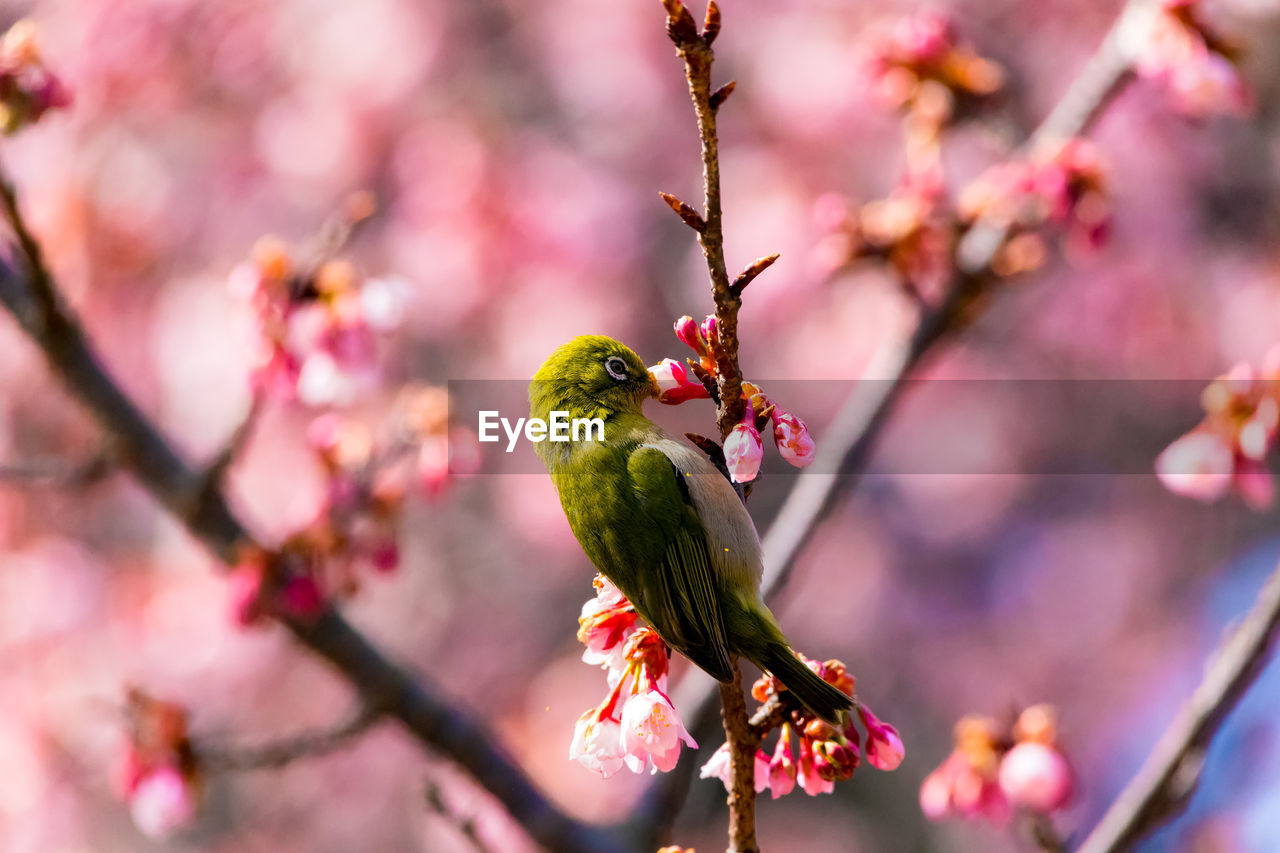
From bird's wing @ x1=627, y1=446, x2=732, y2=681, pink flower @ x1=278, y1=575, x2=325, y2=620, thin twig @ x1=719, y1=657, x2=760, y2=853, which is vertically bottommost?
pink flower @ x1=278, y1=575, x2=325, y2=620

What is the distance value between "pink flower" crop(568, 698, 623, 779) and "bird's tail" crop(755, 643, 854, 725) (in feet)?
0.50

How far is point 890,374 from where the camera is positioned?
1.99 meters

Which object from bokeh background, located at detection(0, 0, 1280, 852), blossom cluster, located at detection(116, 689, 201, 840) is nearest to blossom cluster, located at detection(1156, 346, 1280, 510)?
blossom cluster, located at detection(116, 689, 201, 840)

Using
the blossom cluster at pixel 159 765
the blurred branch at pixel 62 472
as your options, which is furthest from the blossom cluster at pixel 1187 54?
the blossom cluster at pixel 159 765

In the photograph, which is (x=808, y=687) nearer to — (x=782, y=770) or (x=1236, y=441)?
(x=782, y=770)

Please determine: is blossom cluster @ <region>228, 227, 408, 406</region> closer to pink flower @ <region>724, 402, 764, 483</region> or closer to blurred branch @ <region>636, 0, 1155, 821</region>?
blurred branch @ <region>636, 0, 1155, 821</region>

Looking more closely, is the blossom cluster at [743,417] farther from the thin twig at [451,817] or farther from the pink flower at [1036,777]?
the pink flower at [1036,777]

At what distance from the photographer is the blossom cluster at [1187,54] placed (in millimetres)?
1929

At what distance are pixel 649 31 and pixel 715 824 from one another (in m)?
3.66

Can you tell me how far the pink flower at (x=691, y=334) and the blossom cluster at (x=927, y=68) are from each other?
160 centimetres

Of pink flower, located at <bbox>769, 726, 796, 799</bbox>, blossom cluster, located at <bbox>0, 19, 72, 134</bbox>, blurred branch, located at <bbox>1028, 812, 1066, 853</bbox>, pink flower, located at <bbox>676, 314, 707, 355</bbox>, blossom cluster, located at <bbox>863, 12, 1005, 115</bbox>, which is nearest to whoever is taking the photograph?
pink flower, located at <bbox>676, 314, 707, 355</bbox>

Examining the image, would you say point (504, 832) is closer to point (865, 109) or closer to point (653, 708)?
point (653, 708)

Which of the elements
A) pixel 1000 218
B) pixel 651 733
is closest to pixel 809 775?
pixel 651 733

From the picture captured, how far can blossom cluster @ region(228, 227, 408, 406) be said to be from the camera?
1.87 m
